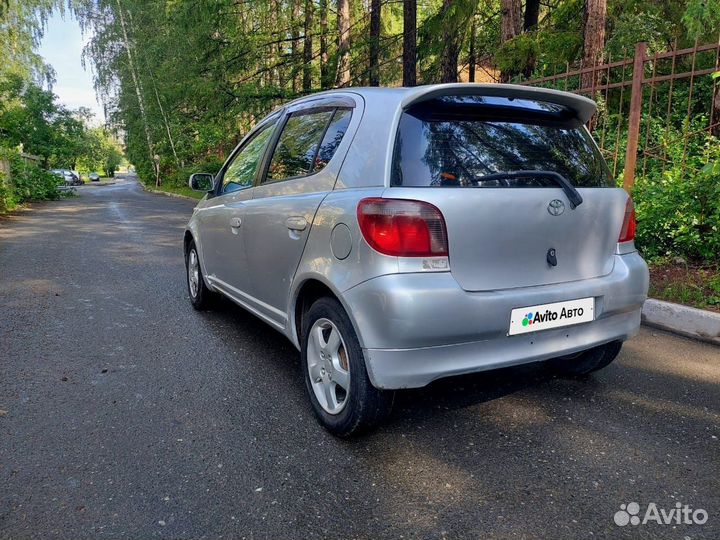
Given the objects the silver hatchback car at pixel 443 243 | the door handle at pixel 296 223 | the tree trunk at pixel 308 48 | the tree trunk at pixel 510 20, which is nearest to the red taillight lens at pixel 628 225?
the silver hatchback car at pixel 443 243

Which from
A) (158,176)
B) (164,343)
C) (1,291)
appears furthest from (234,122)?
(158,176)

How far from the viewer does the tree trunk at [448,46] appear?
10945 mm

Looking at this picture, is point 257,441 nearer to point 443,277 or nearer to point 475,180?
point 443,277

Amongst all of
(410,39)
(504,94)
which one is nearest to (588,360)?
(504,94)

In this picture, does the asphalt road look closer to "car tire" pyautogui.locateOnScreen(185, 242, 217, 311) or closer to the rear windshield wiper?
"car tire" pyautogui.locateOnScreen(185, 242, 217, 311)

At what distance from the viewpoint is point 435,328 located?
2334 millimetres

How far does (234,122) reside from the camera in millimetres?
16797

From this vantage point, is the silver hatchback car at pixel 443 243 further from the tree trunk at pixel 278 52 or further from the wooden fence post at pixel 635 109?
the tree trunk at pixel 278 52

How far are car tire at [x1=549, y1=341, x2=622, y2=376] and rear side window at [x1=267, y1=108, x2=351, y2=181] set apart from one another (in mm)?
1980

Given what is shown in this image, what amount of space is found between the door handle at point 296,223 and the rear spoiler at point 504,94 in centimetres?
82

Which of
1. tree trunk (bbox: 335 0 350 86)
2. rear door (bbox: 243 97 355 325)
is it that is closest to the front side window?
rear door (bbox: 243 97 355 325)

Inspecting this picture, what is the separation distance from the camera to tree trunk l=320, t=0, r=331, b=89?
53.6 ft

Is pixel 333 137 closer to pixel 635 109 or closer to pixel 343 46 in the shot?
pixel 635 109

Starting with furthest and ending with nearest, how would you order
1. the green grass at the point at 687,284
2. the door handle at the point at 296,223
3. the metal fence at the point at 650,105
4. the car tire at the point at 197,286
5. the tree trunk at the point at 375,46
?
the tree trunk at the point at 375,46 < the metal fence at the point at 650,105 < the car tire at the point at 197,286 < the green grass at the point at 687,284 < the door handle at the point at 296,223
